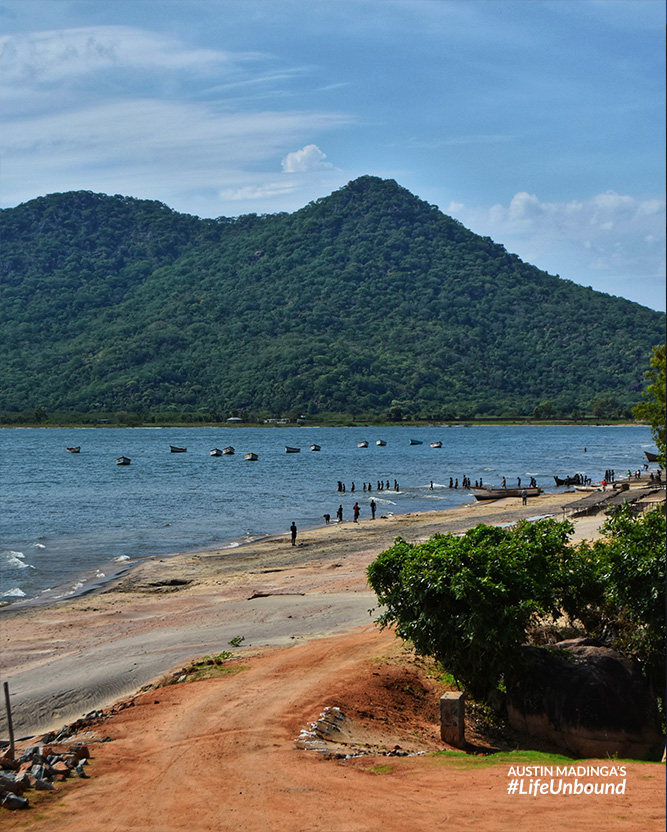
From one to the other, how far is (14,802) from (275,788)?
11.4ft

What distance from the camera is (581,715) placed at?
13414 mm

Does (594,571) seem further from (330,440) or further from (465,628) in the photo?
(330,440)

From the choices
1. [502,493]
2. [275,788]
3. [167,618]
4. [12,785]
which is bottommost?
[502,493]

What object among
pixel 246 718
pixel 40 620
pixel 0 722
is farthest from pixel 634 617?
pixel 40 620

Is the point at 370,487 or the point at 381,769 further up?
the point at 381,769

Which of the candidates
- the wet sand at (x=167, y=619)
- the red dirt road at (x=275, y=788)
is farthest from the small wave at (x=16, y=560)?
the red dirt road at (x=275, y=788)

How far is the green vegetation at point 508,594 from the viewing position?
13898 millimetres

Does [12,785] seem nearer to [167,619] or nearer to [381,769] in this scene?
[381,769]

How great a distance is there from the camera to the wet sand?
18.3 metres

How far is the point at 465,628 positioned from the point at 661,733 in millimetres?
3684

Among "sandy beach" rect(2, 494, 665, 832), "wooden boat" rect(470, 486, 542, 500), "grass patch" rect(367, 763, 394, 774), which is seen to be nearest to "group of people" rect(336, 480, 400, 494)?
"wooden boat" rect(470, 486, 542, 500)

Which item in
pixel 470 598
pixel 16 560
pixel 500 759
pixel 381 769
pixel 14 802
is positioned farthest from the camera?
pixel 16 560

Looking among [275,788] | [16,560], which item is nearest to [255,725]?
[275,788]

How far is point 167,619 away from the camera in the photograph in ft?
81.4
